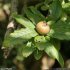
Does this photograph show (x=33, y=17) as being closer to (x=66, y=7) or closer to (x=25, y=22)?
(x=25, y=22)

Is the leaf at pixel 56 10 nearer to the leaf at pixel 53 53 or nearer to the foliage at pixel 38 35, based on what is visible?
the foliage at pixel 38 35

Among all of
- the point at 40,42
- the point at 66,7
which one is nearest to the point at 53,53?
the point at 40,42

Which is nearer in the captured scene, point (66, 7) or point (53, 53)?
point (53, 53)

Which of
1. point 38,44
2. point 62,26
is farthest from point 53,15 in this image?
point 38,44

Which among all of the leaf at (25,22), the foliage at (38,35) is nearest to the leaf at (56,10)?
the foliage at (38,35)

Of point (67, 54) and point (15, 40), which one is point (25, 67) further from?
point (15, 40)
